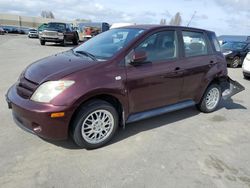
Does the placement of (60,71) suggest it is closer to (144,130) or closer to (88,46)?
(88,46)

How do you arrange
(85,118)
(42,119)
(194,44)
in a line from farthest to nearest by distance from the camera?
(194,44)
(85,118)
(42,119)

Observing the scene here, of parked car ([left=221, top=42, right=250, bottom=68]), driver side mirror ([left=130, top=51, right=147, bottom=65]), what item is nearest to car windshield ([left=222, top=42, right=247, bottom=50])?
parked car ([left=221, top=42, right=250, bottom=68])

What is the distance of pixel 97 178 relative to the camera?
10.6 feet

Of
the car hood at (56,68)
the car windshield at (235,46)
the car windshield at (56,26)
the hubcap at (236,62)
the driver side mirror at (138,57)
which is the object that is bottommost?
the hubcap at (236,62)

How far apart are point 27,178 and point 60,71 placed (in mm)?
1432

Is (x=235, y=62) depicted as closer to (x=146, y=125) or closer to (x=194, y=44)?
(x=194, y=44)

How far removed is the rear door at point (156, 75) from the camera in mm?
4199

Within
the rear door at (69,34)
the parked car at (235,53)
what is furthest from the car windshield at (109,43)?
the rear door at (69,34)

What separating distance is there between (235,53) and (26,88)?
1321 centimetres

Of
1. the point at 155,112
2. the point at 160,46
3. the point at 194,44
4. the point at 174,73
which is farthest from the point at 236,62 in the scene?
the point at 155,112

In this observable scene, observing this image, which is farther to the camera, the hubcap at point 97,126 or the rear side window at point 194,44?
the rear side window at point 194,44

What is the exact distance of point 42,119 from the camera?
136 inches

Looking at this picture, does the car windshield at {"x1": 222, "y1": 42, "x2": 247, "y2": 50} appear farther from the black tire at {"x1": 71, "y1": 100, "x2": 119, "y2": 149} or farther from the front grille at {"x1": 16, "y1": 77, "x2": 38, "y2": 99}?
the front grille at {"x1": 16, "y1": 77, "x2": 38, "y2": 99}

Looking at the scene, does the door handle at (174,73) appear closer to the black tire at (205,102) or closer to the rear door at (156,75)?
the rear door at (156,75)
